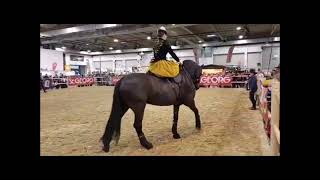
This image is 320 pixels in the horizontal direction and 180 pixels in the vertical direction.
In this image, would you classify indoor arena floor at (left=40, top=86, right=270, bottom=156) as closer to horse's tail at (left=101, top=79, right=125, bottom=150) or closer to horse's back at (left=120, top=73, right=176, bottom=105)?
horse's tail at (left=101, top=79, right=125, bottom=150)

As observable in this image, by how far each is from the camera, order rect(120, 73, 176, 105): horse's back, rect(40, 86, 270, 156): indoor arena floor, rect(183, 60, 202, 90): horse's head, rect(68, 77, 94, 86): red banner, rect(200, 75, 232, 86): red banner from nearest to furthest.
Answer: rect(120, 73, 176, 105): horse's back, rect(40, 86, 270, 156): indoor arena floor, rect(183, 60, 202, 90): horse's head, rect(200, 75, 232, 86): red banner, rect(68, 77, 94, 86): red banner

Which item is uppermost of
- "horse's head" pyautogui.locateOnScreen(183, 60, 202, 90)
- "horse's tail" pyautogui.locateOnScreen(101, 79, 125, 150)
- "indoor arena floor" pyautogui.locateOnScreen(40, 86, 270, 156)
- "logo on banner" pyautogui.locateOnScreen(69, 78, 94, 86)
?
"horse's head" pyautogui.locateOnScreen(183, 60, 202, 90)

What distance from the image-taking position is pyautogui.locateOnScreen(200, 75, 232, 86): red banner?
20.0m

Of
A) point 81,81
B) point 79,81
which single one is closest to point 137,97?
point 79,81

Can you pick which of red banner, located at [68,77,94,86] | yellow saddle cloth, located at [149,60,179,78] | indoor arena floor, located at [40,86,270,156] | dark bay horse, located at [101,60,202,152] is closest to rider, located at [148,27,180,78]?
yellow saddle cloth, located at [149,60,179,78]

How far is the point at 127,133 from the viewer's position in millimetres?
5098

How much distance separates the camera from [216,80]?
802 inches

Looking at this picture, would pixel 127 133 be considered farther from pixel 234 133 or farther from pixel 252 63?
pixel 252 63

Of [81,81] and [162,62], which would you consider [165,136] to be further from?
[81,81]

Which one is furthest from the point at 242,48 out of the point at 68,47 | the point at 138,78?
the point at 138,78

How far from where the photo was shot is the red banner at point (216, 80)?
65.6ft

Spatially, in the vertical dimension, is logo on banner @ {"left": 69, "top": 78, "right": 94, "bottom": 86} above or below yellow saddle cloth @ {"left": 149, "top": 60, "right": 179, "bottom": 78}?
below

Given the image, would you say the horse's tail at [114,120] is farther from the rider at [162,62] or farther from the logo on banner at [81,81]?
the logo on banner at [81,81]

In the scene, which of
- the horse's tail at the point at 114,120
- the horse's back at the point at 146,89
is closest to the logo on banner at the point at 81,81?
the horse's back at the point at 146,89
